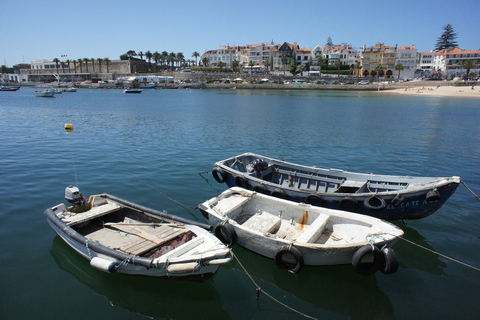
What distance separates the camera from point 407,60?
122938 mm

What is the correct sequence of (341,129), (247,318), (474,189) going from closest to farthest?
(247,318), (474,189), (341,129)

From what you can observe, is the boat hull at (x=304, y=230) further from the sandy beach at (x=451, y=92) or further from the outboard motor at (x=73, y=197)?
the sandy beach at (x=451, y=92)

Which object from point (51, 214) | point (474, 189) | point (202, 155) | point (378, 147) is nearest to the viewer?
point (51, 214)

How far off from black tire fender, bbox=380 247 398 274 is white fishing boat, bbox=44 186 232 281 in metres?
4.01

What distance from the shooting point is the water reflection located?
275 inches

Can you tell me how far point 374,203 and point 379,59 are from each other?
135695mm

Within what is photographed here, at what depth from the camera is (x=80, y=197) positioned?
1004cm

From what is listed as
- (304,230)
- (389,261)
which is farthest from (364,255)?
(304,230)

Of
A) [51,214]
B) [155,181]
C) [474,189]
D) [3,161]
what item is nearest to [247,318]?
[51,214]

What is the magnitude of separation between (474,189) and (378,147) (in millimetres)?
10079

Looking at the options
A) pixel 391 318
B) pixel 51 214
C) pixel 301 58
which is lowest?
pixel 391 318

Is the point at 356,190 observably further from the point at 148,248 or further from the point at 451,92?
the point at 451,92

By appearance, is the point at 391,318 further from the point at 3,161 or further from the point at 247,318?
the point at 3,161

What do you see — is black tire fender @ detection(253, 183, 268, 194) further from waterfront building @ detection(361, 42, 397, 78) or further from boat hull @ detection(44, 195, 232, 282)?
waterfront building @ detection(361, 42, 397, 78)
